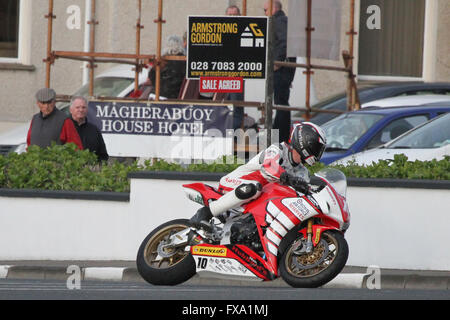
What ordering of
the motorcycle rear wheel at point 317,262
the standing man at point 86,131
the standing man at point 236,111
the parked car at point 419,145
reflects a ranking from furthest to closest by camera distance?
the standing man at point 236,111 → the standing man at point 86,131 → the parked car at point 419,145 → the motorcycle rear wheel at point 317,262

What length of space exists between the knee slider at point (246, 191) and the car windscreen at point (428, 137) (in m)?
5.24

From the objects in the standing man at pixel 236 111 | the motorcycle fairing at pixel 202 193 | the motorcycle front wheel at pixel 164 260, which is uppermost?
the standing man at pixel 236 111

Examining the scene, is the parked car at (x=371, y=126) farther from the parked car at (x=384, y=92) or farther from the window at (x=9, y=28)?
the window at (x=9, y=28)

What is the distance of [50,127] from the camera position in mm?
15445

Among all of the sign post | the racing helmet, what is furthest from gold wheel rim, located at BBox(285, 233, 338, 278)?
the sign post

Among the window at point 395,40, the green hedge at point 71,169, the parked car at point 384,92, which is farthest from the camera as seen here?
the window at point 395,40

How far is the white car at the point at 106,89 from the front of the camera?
20.1m

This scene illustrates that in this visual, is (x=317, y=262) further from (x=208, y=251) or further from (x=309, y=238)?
(x=208, y=251)

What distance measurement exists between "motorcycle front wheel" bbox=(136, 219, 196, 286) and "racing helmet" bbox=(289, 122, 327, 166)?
118 centimetres

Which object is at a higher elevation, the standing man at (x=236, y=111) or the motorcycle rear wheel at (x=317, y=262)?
the standing man at (x=236, y=111)

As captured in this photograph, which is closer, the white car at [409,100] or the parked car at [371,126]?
the parked car at [371,126]

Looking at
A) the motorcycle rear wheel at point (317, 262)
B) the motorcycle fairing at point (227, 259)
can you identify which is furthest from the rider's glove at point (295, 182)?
the motorcycle fairing at point (227, 259)
